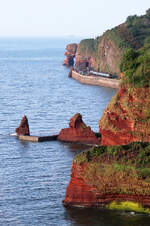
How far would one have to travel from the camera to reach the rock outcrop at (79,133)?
363 ft

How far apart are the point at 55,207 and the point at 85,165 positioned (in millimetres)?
5840

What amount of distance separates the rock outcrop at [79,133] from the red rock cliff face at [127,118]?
8.84 meters

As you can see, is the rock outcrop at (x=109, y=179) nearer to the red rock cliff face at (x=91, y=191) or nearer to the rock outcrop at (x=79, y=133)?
the red rock cliff face at (x=91, y=191)

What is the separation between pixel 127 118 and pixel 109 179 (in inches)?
1108

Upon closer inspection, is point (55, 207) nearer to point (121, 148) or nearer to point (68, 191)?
point (68, 191)

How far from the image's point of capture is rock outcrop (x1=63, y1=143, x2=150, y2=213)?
2793 inches

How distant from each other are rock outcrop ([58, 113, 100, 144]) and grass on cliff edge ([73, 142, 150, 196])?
35795 mm

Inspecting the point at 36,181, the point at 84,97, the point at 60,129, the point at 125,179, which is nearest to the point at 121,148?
the point at 125,179

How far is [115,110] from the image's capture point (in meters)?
100

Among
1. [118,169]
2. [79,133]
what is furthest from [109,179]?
[79,133]

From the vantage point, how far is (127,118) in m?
99.2

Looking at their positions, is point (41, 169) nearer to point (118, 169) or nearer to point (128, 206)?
point (118, 169)

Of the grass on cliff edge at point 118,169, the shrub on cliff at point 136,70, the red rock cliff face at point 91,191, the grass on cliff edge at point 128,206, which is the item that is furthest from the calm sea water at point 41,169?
the shrub on cliff at point 136,70

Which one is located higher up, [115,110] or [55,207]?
[115,110]
